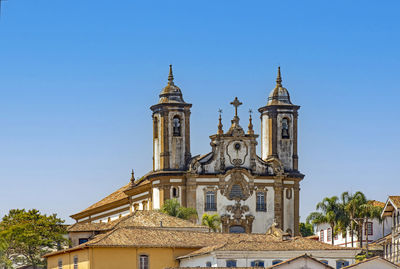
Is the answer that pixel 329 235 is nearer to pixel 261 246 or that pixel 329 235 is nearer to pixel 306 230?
pixel 306 230

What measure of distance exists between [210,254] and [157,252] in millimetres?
6308

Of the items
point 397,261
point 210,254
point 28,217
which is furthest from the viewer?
point 28,217

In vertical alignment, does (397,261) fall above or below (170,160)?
below

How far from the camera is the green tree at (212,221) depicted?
118 meters

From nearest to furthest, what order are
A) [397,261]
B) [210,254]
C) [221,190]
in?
[210,254]
[397,261]
[221,190]

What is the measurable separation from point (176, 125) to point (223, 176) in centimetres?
726

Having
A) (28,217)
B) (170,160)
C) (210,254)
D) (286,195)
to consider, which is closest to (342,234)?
(286,195)

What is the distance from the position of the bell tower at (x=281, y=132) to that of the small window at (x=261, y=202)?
531cm

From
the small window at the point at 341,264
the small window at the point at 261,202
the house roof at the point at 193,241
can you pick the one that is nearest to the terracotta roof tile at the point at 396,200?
the house roof at the point at 193,241

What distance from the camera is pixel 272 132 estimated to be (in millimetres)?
133125

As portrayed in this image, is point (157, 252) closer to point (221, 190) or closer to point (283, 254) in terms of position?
point (283, 254)

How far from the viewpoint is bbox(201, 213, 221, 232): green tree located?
11825 cm

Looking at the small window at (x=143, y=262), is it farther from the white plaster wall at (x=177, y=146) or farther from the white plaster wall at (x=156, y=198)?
the white plaster wall at (x=177, y=146)

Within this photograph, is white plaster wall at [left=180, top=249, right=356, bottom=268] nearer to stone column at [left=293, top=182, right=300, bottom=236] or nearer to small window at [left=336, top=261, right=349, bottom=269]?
small window at [left=336, top=261, right=349, bottom=269]
